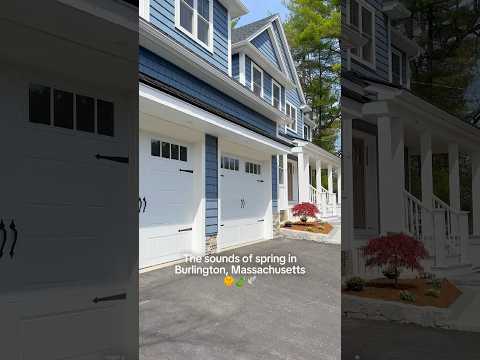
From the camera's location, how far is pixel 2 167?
1677mm

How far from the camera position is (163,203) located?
1.07m

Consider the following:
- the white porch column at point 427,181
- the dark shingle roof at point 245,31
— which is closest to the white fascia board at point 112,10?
the dark shingle roof at point 245,31

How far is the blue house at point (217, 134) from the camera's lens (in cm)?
101

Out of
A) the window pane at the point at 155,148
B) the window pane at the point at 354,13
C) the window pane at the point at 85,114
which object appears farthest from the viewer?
the window pane at the point at 85,114

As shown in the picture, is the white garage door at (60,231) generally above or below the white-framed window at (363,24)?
below

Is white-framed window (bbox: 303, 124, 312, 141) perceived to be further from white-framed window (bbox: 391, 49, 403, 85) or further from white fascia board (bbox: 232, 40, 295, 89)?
white-framed window (bbox: 391, 49, 403, 85)

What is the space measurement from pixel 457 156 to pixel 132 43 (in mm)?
999

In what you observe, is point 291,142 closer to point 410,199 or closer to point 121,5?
point 410,199

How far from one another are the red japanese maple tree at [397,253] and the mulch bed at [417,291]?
0.02m

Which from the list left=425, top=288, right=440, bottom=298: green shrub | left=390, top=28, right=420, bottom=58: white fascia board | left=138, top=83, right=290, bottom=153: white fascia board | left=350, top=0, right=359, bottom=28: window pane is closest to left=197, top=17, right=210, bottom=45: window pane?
left=138, top=83, right=290, bottom=153: white fascia board

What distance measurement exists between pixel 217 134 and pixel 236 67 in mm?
228

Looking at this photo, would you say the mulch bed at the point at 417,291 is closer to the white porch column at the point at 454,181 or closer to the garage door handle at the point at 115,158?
the white porch column at the point at 454,181

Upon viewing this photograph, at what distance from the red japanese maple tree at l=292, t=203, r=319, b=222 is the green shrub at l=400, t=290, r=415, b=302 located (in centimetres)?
38

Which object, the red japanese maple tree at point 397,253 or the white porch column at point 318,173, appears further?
the white porch column at point 318,173
